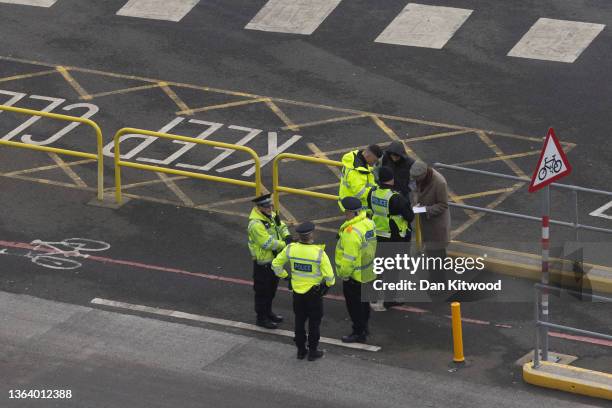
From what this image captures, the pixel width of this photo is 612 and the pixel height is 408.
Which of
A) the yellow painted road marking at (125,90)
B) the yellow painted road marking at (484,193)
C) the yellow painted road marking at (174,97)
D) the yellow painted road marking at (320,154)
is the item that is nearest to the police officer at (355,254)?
the yellow painted road marking at (484,193)

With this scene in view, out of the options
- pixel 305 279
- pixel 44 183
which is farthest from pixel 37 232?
pixel 305 279

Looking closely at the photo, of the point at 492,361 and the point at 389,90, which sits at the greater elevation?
the point at 389,90

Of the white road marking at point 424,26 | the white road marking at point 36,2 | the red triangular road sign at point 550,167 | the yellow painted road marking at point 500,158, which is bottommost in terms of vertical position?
the yellow painted road marking at point 500,158

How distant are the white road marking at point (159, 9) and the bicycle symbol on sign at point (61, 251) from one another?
33.1 feet

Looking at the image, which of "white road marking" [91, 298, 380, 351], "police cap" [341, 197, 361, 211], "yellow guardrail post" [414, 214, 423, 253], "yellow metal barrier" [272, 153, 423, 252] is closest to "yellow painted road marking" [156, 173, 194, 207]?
"yellow metal barrier" [272, 153, 423, 252]

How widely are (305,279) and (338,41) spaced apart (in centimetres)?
1262

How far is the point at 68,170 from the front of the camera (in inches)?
1011

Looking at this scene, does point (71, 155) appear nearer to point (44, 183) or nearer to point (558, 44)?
point (44, 183)

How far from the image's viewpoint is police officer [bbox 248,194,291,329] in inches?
782

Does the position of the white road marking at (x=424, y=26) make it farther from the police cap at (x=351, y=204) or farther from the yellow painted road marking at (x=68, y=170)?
the police cap at (x=351, y=204)

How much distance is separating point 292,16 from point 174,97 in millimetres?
4459

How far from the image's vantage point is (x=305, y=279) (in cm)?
1900

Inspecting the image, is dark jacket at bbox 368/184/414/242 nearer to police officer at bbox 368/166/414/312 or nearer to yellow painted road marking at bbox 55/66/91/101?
police officer at bbox 368/166/414/312

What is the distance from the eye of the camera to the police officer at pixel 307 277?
18.9m
